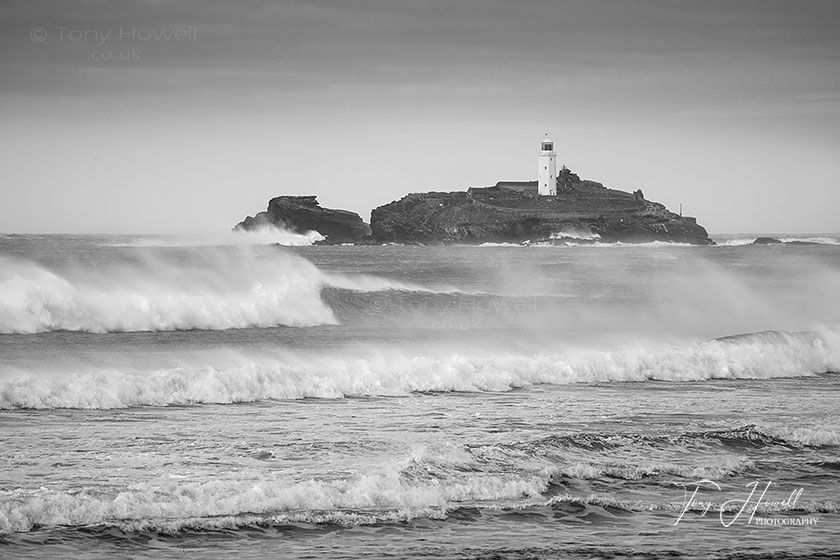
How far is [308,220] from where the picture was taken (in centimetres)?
13000

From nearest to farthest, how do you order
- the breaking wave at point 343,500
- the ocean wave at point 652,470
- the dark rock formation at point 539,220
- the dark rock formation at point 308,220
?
1. the breaking wave at point 343,500
2. the ocean wave at point 652,470
3. the dark rock formation at point 308,220
4. the dark rock formation at point 539,220

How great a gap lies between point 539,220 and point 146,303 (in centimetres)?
11009

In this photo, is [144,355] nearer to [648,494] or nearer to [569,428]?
[569,428]

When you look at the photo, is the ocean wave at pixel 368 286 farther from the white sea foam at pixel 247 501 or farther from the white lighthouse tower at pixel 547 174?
the white lighthouse tower at pixel 547 174

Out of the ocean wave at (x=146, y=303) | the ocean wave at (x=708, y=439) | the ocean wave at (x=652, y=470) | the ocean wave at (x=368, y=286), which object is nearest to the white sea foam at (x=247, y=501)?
the ocean wave at (x=652, y=470)

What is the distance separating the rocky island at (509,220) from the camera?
5217 inches

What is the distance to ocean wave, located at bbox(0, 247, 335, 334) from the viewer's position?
968 inches

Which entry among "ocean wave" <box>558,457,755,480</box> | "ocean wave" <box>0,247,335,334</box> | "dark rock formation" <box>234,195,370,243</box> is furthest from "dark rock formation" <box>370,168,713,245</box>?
"ocean wave" <box>558,457,755,480</box>

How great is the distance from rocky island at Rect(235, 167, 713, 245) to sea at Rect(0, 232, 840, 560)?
342 ft

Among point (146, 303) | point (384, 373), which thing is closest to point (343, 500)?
point (384, 373)

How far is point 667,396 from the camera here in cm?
1681

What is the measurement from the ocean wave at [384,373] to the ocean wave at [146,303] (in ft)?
16.4

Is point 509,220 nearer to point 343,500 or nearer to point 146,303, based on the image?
point 146,303

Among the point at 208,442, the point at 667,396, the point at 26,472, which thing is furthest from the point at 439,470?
the point at 667,396
